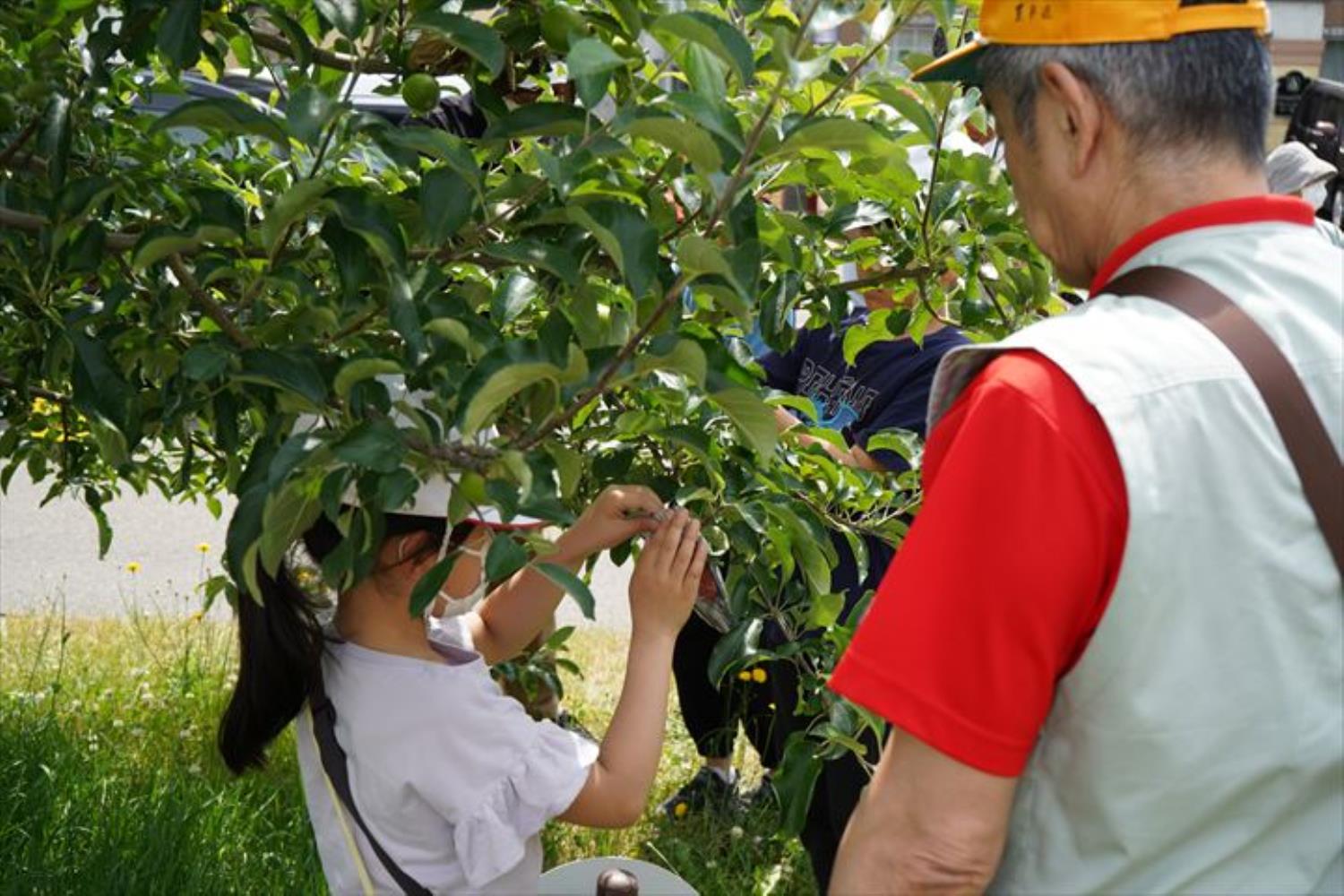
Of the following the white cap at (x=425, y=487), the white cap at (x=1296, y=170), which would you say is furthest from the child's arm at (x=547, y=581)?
the white cap at (x=1296, y=170)

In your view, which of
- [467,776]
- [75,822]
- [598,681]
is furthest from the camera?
[598,681]

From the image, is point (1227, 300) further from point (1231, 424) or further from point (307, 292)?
point (307, 292)

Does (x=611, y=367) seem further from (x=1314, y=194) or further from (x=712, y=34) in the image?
(x=1314, y=194)

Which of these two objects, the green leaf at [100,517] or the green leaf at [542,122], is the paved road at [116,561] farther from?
the green leaf at [542,122]

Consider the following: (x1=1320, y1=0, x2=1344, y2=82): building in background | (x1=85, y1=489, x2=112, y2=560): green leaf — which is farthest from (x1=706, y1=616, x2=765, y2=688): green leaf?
(x1=1320, y1=0, x2=1344, y2=82): building in background

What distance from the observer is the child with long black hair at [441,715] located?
2.14 metres

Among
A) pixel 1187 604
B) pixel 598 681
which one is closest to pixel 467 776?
pixel 1187 604

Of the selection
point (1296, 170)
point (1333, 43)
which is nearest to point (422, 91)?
point (1296, 170)

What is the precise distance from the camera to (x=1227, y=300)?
1.43m

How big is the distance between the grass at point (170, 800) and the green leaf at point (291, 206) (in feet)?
6.26

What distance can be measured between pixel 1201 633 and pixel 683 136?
0.59m

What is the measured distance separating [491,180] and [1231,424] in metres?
0.93

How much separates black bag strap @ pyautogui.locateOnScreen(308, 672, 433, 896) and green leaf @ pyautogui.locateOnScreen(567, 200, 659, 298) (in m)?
0.85

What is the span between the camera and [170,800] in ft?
12.3
